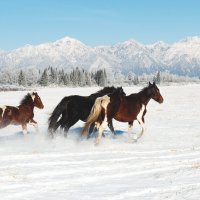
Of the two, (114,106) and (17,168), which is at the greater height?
(114,106)

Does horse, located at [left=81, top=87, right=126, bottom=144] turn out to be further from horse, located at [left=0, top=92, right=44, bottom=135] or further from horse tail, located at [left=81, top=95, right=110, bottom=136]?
horse, located at [left=0, top=92, right=44, bottom=135]

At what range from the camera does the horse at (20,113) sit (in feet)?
55.1

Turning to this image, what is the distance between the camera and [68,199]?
7.41 metres

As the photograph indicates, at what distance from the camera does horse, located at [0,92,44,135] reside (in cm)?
1680

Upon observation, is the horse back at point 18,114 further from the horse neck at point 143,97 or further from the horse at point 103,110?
the horse neck at point 143,97

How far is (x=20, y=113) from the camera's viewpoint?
1742cm

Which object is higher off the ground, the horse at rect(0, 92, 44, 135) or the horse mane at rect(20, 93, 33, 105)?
the horse mane at rect(20, 93, 33, 105)

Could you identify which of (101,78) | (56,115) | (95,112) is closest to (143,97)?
(95,112)

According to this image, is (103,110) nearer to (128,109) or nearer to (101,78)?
(128,109)

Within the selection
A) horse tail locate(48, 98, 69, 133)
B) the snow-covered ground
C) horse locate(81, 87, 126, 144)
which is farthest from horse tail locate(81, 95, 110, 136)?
horse tail locate(48, 98, 69, 133)

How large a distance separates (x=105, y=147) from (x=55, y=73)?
428 feet

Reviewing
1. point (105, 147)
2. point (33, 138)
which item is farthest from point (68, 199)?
point (33, 138)

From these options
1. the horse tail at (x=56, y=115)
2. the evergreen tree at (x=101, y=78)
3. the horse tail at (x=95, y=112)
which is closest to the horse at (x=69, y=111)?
the horse tail at (x=56, y=115)

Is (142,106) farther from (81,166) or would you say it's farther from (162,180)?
(162,180)
